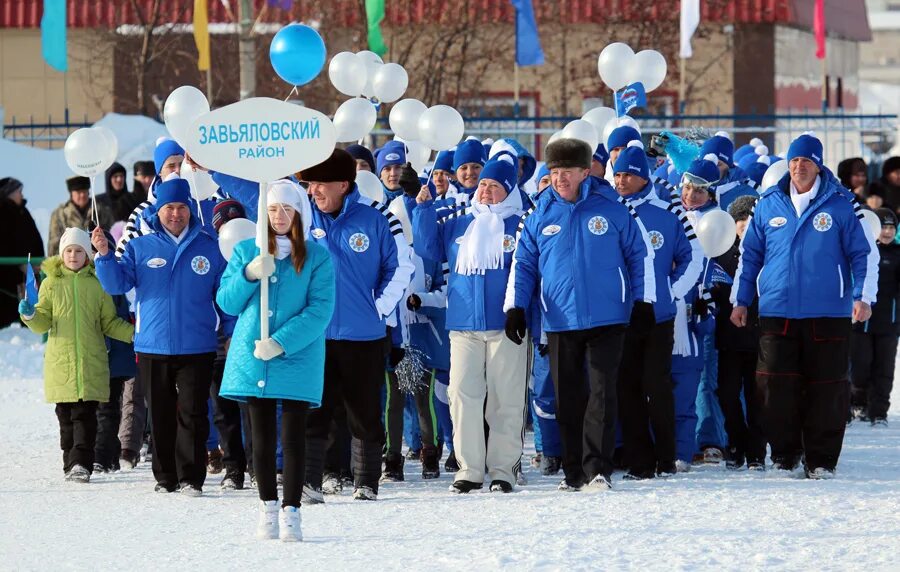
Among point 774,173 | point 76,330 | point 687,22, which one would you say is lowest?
point 76,330

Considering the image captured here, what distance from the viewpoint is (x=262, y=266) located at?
8.57 meters

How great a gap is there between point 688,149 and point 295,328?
17.1 ft

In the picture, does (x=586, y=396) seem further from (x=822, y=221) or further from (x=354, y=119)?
(x=354, y=119)

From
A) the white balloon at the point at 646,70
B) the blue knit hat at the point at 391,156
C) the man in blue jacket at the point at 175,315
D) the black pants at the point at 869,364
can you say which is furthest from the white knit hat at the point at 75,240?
the black pants at the point at 869,364

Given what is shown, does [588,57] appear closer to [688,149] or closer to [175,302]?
[688,149]

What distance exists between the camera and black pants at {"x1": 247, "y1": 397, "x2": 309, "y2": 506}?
873cm

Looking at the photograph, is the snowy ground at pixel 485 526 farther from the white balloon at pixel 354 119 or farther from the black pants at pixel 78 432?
the white balloon at pixel 354 119

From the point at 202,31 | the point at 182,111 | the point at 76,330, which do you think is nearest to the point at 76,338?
the point at 76,330

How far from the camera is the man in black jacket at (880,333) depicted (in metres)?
Result: 14.8

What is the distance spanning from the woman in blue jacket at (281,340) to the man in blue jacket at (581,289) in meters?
1.79

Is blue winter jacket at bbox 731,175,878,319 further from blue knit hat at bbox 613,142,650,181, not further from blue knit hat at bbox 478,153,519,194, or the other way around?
blue knit hat at bbox 478,153,519,194

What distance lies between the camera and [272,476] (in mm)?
8719

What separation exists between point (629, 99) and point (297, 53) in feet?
9.31

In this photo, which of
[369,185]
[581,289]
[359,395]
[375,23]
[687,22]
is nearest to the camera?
[359,395]
